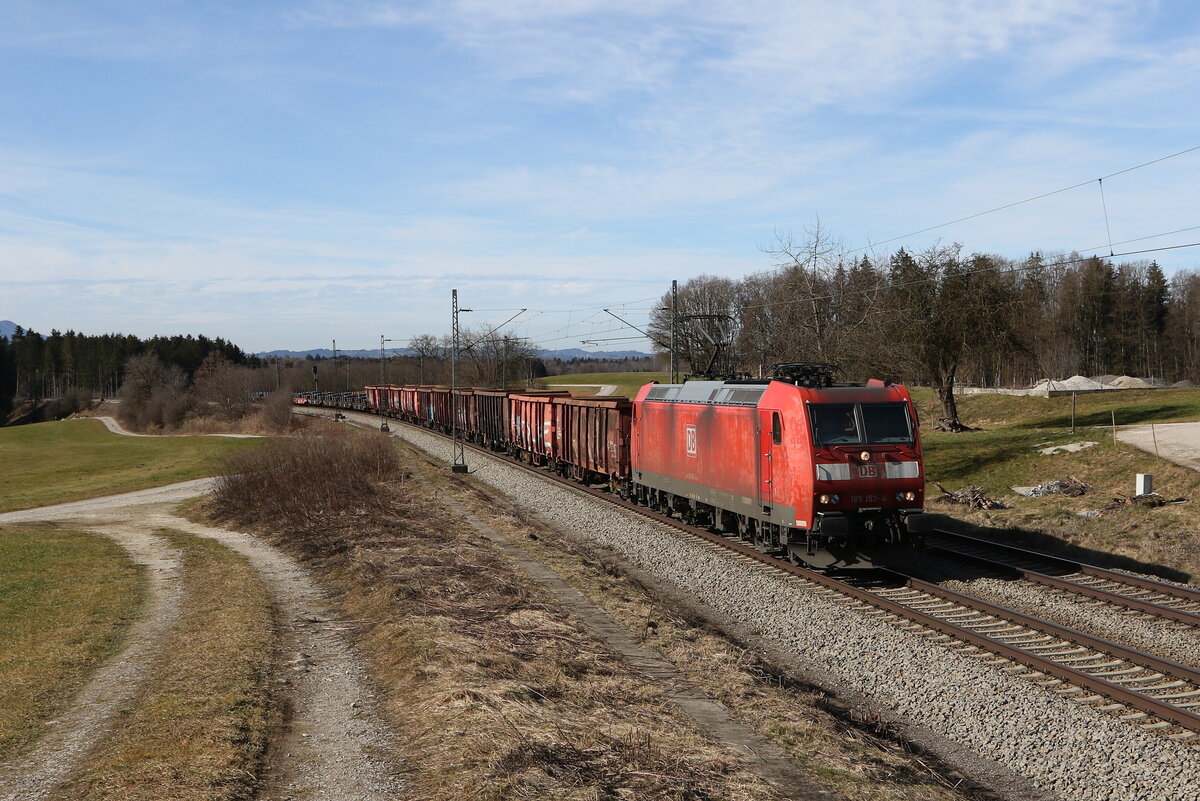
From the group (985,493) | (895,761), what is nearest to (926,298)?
(985,493)

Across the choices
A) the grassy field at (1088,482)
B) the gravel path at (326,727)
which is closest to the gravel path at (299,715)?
the gravel path at (326,727)

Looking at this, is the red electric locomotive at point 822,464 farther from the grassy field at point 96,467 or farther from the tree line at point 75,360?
the tree line at point 75,360

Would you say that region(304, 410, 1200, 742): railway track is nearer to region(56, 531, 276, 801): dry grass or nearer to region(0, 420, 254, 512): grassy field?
region(56, 531, 276, 801): dry grass

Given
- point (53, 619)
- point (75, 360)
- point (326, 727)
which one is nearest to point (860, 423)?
point (326, 727)

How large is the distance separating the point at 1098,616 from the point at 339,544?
15.0m

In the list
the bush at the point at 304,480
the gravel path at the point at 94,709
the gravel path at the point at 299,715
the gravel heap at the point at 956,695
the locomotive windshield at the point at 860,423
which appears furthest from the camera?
the bush at the point at 304,480

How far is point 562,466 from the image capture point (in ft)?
121

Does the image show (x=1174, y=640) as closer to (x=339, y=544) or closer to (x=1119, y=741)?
(x=1119, y=741)

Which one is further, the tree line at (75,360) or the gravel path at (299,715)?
the tree line at (75,360)

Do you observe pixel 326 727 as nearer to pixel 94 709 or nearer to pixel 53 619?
pixel 94 709

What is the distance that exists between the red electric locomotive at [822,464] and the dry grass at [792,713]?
2991 mm

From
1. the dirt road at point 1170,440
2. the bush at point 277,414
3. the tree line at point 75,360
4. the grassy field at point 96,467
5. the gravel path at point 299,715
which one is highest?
the tree line at point 75,360

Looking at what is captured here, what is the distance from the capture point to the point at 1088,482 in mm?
24812

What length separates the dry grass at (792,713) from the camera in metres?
7.86
